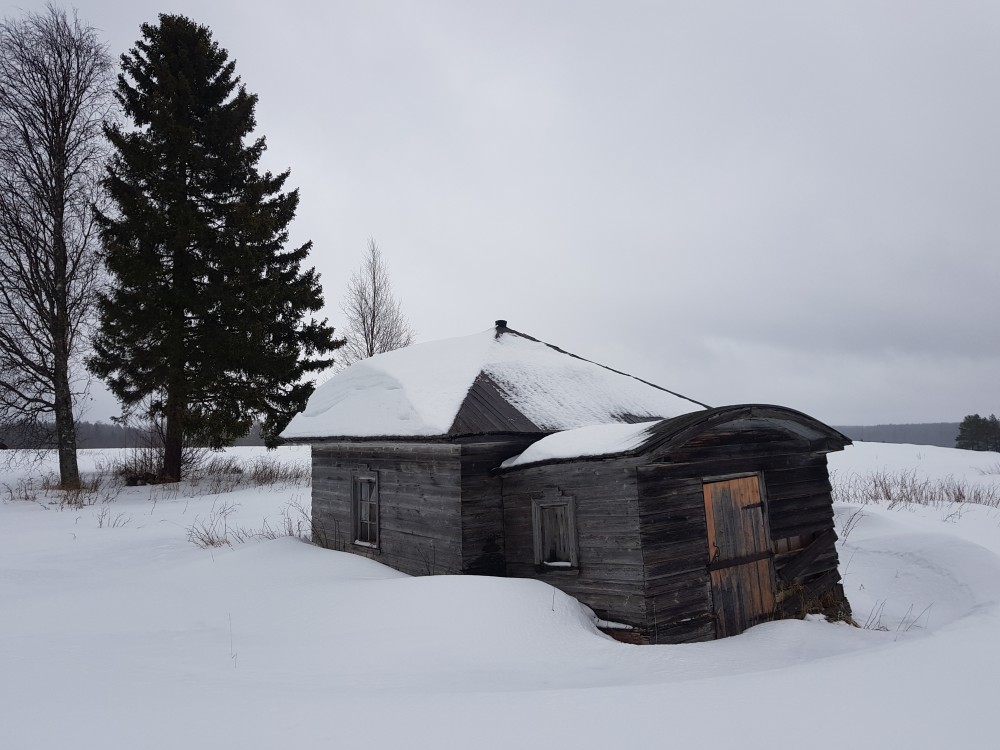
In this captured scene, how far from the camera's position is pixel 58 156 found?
19.0m

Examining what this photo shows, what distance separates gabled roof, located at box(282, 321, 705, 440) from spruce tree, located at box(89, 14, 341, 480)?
758cm

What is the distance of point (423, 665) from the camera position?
559cm

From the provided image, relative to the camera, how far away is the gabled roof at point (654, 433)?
281 inches

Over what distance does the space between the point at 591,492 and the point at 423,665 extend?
10.6 feet

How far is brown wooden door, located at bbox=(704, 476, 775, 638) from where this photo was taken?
809 cm

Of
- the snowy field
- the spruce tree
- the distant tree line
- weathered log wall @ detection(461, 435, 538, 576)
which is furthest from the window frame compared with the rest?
the distant tree line

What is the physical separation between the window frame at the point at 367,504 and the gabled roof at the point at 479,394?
36.5 inches

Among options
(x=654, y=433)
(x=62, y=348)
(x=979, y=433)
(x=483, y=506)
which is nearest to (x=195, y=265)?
(x=62, y=348)

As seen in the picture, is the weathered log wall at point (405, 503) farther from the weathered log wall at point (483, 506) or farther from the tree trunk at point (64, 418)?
the tree trunk at point (64, 418)

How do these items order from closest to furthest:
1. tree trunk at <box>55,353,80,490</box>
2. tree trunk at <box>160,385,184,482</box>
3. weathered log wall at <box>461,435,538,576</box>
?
weathered log wall at <box>461,435,538,576</box>
tree trunk at <box>160,385,184,482</box>
tree trunk at <box>55,353,80,490</box>

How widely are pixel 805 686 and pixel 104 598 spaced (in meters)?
8.92

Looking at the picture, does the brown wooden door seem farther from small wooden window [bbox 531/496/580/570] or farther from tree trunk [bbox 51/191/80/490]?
tree trunk [bbox 51/191/80/490]

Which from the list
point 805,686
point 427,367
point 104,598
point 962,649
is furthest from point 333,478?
point 962,649

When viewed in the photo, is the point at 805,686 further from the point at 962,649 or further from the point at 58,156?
the point at 58,156
